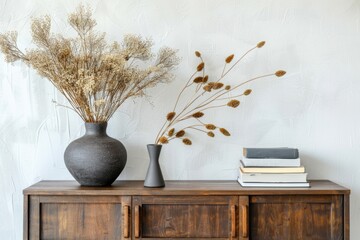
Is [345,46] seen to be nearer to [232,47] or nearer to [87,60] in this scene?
[232,47]

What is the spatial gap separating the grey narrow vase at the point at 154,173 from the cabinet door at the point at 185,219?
10 centimetres

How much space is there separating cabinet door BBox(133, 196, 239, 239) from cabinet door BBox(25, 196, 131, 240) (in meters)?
0.12

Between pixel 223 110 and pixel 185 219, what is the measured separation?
0.65 m

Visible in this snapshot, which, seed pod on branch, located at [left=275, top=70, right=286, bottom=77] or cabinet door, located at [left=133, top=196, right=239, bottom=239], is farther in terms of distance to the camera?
seed pod on branch, located at [left=275, top=70, right=286, bottom=77]

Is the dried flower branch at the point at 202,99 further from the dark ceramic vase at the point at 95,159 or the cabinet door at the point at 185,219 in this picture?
the cabinet door at the point at 185,219

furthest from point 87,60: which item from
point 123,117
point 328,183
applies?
point 328,183

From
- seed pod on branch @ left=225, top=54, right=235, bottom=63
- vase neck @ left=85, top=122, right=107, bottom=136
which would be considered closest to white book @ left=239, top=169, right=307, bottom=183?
seed pod on branch @ left=225, top=54, right=235, bottom=63

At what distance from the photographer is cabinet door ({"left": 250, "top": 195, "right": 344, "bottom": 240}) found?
75.0 inches

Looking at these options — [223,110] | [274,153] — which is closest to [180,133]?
[223,110]

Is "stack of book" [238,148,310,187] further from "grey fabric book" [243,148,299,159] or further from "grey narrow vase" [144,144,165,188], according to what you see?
"grey narrow vase" [144,144,165,188]

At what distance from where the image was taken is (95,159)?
1943mm

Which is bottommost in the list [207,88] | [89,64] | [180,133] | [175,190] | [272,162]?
[175,190]

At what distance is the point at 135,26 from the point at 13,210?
1.18 meters

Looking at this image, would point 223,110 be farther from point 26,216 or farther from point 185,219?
point 26,216
